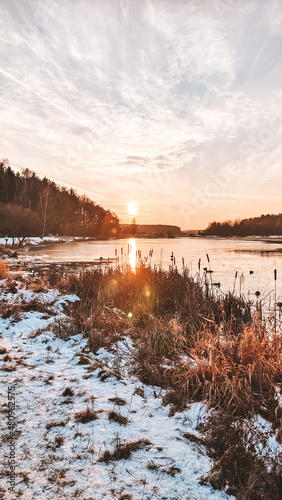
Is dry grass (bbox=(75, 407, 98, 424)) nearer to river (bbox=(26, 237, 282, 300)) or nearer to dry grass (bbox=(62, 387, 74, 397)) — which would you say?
dry grass (bbox=(62, 387, 74, 397))

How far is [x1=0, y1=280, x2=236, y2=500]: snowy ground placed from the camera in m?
1.91

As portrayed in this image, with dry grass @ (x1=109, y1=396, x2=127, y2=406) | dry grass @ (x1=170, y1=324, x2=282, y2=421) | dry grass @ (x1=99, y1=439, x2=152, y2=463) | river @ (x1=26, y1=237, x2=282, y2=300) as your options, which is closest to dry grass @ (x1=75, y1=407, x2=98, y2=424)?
dry grass @ (x1=109, y1=396, x2=127, y2=406)

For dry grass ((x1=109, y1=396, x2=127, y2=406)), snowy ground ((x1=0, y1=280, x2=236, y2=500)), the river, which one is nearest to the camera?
snowy ground ((x1=0, y1=280, x2=236, y2=500))

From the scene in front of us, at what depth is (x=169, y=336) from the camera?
15.7 ft

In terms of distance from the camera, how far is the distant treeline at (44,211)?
38.7 m

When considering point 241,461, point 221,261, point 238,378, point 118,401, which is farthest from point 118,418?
point 221,261

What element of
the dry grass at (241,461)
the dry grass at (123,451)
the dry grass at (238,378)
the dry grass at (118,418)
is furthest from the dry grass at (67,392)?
the dry grass at (241,461)

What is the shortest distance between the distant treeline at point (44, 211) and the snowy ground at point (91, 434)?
36.9 m

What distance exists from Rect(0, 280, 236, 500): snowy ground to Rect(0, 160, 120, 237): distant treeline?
121ft

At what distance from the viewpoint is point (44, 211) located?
175 feet

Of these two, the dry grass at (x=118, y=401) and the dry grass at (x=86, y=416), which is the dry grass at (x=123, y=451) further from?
the dry grass at (x=118, y=401)

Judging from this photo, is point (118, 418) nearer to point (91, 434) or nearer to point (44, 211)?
point (91, 434)

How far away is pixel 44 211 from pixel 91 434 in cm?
5457

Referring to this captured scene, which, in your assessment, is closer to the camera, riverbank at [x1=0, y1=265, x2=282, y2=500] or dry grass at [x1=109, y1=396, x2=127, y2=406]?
riverbank at [x1=0, y1=265, x2=282, y2=500]
